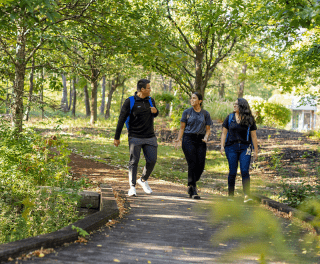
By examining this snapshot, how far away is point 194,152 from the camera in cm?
675

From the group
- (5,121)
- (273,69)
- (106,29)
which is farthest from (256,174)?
(5,121)

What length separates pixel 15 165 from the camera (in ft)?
19.5

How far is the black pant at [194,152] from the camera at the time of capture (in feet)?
22.1

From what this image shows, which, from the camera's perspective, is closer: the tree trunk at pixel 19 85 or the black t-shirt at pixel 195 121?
the black t-shirt at pixel 195 121

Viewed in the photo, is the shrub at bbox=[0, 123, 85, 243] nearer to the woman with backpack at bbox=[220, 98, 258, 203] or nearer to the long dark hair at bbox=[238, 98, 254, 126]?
the woman with backpack at bbox=[220, 98, 258, 203]

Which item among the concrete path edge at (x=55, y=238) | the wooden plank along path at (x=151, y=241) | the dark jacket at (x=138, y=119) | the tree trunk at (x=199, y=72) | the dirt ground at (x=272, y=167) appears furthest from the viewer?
the tree trunk at (x=199, y=72)

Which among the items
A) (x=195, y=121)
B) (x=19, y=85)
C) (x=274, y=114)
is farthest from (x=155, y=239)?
(x=274, y=114)

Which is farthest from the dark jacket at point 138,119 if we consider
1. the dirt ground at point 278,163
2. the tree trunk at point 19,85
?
the dirt ground at point 278,163

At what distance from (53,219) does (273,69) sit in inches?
534

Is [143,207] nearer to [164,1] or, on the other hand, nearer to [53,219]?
[53,219]

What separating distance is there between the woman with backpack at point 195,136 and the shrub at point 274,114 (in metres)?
20.1

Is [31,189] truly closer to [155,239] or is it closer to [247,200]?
[155,239]

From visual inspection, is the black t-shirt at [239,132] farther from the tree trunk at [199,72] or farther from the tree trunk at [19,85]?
the tree trunk at [199,72]

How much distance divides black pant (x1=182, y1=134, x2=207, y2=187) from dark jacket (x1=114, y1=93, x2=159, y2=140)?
840mm
